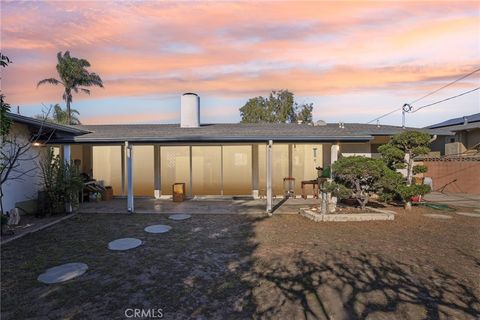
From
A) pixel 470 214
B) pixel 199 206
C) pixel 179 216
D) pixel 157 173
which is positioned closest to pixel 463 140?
pixel 470 214

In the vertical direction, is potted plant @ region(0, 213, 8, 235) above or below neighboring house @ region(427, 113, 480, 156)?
below

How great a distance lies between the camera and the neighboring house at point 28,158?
8.77 m

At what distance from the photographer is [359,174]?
921 centimetres

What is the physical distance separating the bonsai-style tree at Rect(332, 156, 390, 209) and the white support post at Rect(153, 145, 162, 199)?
7512 mm

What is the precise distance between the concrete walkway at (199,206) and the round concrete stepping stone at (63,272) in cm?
482

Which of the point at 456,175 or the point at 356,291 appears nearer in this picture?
the point at 356,291

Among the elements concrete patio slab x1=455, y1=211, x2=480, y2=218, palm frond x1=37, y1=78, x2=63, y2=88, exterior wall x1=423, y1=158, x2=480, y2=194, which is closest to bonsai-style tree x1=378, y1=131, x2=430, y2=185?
concrete patio slab x1=455, y1=211, x2=480, y2=218

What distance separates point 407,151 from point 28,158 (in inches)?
506

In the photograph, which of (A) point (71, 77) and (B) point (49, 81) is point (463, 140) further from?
(B) point (49, 81)

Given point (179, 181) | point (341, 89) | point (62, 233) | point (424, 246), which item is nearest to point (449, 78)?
point (341, 89)

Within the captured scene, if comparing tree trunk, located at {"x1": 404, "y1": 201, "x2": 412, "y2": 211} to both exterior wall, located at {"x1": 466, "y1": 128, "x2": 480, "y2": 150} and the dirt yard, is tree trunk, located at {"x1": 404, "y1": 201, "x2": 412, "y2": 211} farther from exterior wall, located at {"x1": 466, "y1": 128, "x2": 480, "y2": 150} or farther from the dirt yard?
exterior wall, located at {"x1": 466, "y1": 128, "x2": 480, "y2": 150}

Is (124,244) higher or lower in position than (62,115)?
lower

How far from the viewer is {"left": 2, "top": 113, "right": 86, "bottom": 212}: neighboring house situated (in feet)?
28.8

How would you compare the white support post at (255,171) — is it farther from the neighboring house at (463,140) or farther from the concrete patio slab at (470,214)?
the neighboring house at (463,140)
